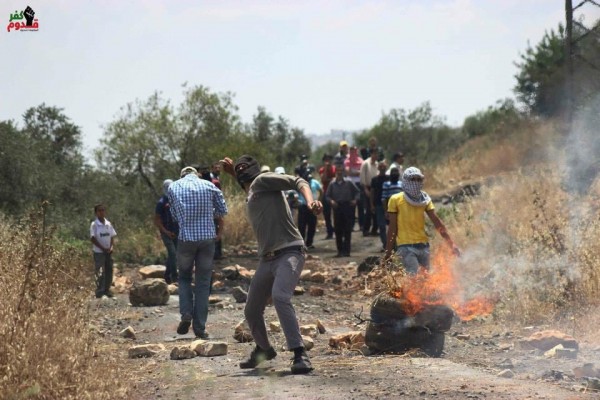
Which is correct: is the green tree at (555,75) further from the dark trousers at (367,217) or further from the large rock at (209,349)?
the large rock at (209,349)

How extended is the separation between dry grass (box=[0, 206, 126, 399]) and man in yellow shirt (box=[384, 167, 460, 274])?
400cm

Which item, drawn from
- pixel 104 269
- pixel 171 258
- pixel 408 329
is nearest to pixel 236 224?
pixel 171 258

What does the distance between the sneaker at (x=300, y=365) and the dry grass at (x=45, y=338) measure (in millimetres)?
1498

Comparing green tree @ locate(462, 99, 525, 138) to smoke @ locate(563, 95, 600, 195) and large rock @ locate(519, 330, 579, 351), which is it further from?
large rock @ locate(519, 330, 579, 351)

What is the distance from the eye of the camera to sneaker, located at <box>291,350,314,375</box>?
826 cm

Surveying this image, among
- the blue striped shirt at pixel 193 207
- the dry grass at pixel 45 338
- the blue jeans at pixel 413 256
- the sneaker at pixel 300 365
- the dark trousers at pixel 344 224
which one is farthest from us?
the dark trousers at pixel 344 224

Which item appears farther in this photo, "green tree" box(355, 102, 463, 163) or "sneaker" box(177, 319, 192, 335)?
"green tree" box(355, 102, 463, 163)

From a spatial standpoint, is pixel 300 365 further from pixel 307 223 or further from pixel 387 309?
pixel 307 223

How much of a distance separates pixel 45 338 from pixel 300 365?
233cm

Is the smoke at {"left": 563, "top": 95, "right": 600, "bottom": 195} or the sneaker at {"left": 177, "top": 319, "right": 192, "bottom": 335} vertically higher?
the smoke at {"left": 563, "top": 95, "right": 600, "bottom": 195}

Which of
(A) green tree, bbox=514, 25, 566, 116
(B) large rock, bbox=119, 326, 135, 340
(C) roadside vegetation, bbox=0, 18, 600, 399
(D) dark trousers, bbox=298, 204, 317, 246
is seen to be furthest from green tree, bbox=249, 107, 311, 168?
(B) large rock, bbox=119, 326, 135, 340

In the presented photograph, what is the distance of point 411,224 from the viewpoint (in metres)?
10.9

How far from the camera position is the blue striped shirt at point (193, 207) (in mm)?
10984

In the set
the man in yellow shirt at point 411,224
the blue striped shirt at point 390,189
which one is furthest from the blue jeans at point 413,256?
the blue striped shirt at point 390,189
